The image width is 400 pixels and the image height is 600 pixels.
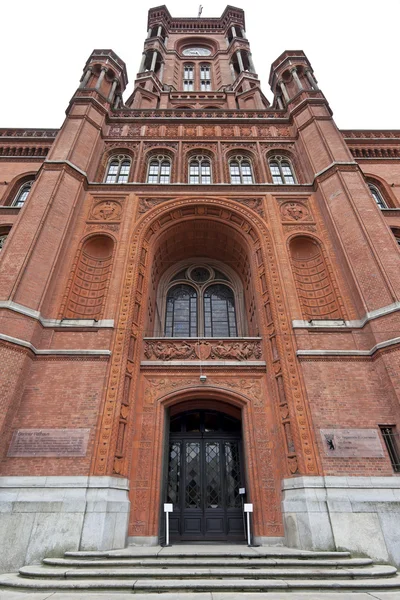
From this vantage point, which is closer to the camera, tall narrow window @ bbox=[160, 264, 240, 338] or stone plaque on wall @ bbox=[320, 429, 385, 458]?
stone plaque on wall @ bbox=[320, 429, 385, 458]

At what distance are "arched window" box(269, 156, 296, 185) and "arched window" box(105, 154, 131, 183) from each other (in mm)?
7754

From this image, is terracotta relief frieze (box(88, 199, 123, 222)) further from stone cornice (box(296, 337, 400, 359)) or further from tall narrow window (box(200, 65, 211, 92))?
tall narrow window (box(200, 65, 211, 92))

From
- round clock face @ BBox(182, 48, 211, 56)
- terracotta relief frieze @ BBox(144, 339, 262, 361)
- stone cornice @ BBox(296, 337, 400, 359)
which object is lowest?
stone cornice @ BBox(296, 337, 400, 359)

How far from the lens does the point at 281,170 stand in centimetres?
1728

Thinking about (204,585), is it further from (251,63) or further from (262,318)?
(251,63)

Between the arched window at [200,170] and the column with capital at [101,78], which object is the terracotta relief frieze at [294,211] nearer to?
the arched window at [200,170]

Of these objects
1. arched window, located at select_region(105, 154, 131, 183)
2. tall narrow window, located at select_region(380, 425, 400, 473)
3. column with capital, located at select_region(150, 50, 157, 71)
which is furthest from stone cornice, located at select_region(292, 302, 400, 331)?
column with capital, located at select_region(150, 50, 157, 71)

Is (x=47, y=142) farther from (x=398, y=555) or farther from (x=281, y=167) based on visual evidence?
(x=398, y=555)

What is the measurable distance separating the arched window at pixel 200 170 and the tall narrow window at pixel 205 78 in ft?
53.4

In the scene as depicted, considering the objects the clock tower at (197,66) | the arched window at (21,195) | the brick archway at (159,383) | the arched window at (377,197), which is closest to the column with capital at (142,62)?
the clock tower at (197,66)

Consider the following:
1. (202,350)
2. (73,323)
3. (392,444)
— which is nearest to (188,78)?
(73,323)

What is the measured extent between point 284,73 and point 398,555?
2492 centimetres

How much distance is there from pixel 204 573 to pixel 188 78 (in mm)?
36257

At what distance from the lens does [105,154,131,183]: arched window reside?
55.1 ft
